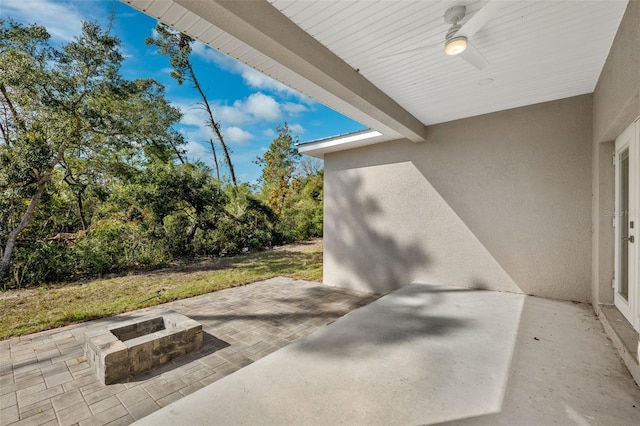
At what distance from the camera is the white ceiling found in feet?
6.23

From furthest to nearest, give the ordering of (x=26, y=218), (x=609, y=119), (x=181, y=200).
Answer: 1. (x=181, y=200)
2. (x=26, y=218)
3. (x=609, y=119)

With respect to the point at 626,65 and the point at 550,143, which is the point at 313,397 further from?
the point at 550,143

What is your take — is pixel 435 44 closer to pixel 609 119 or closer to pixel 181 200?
pixel 609 119

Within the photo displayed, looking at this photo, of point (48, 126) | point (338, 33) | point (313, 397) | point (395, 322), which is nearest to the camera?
point (313, 397)

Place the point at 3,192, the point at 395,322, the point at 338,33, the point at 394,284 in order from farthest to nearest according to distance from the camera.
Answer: the point at 3,192, the point at 394,284, the point at 395,322, the point at 338,33

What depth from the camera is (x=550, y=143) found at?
3523 millimetres

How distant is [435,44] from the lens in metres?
2.34

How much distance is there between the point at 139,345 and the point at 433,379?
254 cm

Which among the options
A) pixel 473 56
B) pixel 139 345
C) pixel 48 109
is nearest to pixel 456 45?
pixel 473 56

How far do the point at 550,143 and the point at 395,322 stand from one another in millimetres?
3062

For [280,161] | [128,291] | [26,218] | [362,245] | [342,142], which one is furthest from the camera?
[280,161]

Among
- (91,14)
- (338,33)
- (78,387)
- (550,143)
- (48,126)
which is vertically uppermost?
(91,14)

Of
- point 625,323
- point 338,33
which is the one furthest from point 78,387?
point 625,323

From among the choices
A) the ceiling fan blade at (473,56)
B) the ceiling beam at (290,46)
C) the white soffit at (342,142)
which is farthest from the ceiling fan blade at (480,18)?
the white soffit at (342,142)
